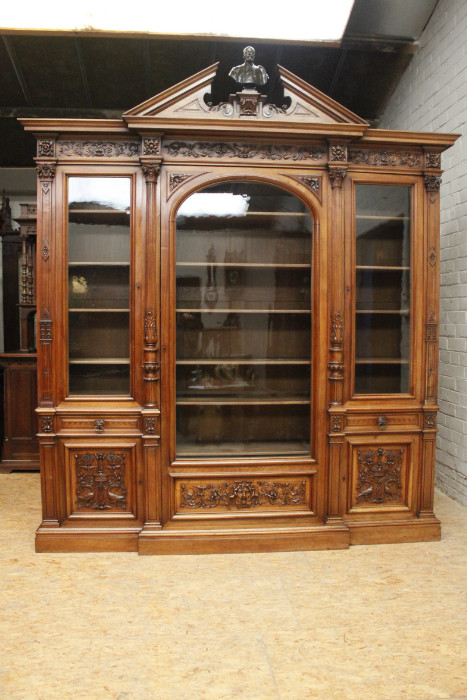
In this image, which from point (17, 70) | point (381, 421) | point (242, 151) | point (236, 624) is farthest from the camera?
point (17, 70)

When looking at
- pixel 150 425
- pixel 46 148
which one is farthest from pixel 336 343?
pixel 46 148

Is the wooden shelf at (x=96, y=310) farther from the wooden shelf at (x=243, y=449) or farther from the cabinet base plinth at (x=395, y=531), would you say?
the cabinet base plinth at (x=395, y=531)

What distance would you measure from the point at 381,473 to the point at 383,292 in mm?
1123

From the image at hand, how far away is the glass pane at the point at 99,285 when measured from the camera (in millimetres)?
3047

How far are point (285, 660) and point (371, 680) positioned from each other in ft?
1.10

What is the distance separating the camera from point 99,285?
312 cm

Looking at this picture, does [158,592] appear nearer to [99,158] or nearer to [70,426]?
[70,426]

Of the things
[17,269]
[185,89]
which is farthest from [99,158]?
[17,269]

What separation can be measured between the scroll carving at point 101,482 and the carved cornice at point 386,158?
2.27 metres

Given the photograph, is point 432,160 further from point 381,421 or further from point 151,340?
point 151,340

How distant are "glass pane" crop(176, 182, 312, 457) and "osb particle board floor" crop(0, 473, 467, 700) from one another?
76 centimetres

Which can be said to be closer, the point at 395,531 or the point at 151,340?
the point at 151,340

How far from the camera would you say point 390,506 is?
320 centimetres

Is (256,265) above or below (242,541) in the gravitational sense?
above
